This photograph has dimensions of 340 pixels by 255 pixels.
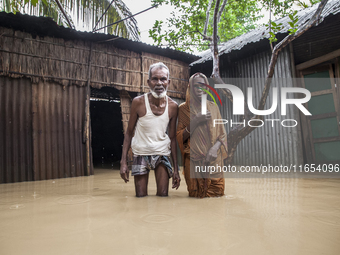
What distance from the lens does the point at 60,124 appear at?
607 cm

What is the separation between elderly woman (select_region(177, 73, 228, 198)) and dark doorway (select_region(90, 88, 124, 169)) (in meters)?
9.12

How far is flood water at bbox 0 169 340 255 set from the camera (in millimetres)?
1443

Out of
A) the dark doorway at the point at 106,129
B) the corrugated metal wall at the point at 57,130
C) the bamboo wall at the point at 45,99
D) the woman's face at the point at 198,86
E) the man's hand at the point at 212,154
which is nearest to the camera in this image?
the man's hand at the point at 212,154

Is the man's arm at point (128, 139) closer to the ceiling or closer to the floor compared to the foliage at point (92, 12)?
closer to the floor

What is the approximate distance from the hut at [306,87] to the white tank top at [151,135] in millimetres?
4731

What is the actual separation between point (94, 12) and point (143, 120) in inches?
284

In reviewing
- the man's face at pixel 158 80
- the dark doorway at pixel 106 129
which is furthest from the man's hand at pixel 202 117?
the dark doorway at pixel 106 129

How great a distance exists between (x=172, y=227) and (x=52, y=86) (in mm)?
5374

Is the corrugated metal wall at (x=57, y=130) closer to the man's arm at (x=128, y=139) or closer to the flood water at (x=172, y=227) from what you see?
the flood water at (x=172, y=227)

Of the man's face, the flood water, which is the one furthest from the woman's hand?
the flood water

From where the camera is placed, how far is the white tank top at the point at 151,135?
302cm

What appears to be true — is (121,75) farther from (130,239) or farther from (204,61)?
(130,239)

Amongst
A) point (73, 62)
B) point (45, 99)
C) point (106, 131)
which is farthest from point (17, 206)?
point (106, 131)

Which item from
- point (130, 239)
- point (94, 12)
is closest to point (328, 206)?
point (130, 239)
